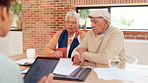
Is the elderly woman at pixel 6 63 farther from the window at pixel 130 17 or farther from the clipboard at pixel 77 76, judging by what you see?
the window at pixel 130 17

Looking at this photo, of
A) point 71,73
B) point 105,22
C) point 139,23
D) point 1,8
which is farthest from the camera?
point 139,23

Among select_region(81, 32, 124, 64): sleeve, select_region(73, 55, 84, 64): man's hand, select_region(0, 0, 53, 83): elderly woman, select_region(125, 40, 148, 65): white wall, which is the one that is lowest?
select_region(125, 40, 148, 65): white wall

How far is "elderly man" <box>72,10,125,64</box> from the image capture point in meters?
1.88

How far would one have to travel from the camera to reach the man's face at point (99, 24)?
2.09m

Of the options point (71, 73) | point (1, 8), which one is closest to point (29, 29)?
point (71, 73)

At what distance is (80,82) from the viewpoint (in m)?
1.29

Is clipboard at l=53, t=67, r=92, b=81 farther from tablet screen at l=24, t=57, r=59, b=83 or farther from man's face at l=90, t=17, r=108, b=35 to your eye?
man's face at l=90, t=17, r=108, b=35

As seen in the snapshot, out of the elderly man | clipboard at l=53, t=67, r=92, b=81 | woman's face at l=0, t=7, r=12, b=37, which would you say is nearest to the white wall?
the elderly man

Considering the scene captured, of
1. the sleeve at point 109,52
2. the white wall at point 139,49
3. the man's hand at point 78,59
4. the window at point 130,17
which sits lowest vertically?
the white wall at point 139,49

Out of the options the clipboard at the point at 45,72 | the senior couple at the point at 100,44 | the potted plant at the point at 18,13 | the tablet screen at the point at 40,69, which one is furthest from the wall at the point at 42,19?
the tablet screen at the point at 40,69

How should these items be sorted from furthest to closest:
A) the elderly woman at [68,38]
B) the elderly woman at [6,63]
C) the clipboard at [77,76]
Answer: the elderly woman at [68,38] < the clipboard at [77,76] < the elderly woman at [6,63]

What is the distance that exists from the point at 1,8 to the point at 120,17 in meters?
3.87

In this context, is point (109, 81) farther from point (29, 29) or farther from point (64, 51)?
point (29, 29)

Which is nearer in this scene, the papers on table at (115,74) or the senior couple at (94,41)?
the papers on table at (115,74)
